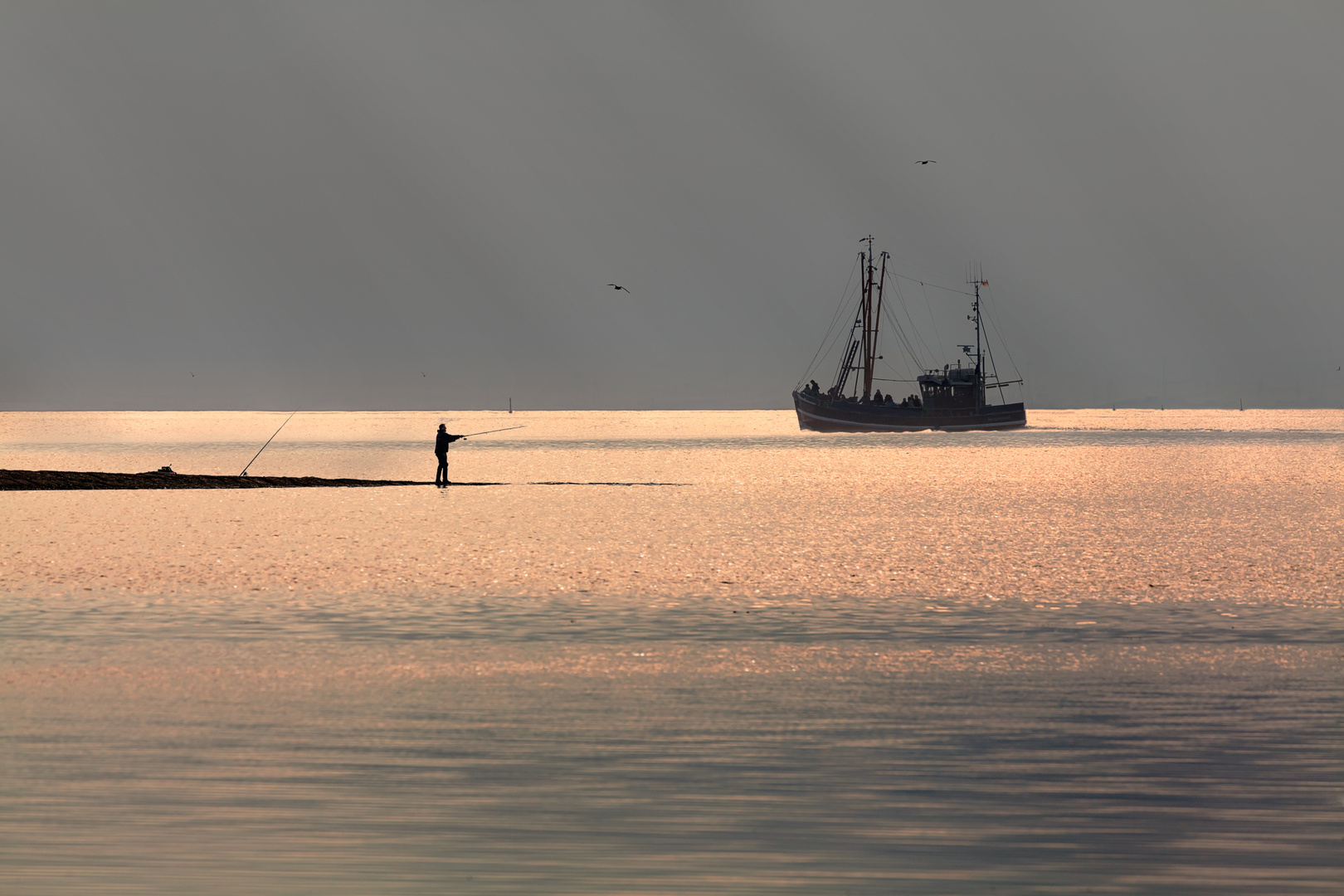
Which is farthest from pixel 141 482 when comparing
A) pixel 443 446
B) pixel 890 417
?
pixel 890 417

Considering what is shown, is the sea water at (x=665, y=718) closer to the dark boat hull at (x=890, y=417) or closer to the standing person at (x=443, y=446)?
the standing person at (x=443, y=446)

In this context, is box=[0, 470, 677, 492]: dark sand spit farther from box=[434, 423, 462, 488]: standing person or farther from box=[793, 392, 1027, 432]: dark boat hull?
box=[793, 392, 1027, 432]: dark boat hull

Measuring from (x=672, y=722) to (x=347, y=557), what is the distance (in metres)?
18.2

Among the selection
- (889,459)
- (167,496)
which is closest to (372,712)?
(167,496)

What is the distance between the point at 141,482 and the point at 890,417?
123 meters

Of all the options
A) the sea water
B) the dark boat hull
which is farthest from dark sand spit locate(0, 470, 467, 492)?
the dark boat hull

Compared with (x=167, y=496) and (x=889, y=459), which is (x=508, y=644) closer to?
(x=167, y=496)

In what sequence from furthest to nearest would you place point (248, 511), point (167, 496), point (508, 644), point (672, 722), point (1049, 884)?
point (167, 496), point (248, 511), point (508, 644), point (672, 722), point (1049, 884)

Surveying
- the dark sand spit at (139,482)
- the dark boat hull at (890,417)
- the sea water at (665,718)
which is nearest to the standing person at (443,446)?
the dark sand spit at (139,482)

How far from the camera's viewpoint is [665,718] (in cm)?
1307

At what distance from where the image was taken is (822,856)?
8672mm

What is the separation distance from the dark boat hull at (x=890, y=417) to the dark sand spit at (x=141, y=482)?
114m

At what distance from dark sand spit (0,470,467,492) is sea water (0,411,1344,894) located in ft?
83.0

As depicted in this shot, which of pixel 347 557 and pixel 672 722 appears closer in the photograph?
pixel 672 722
